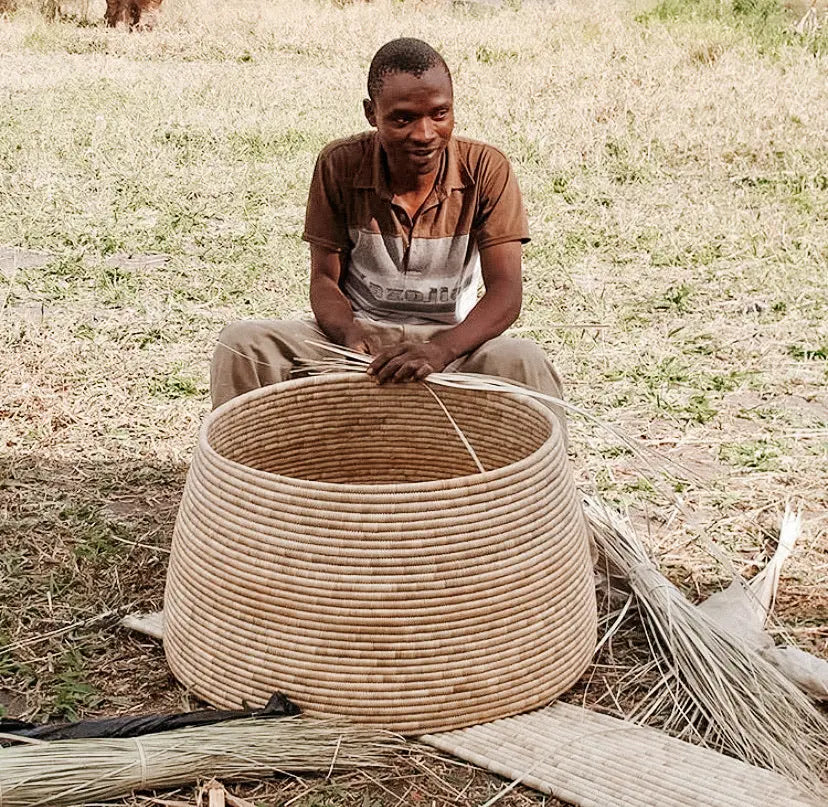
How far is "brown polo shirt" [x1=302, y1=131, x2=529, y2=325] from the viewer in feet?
9.25

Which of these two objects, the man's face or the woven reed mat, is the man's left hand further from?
the woven reed mat

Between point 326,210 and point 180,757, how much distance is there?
1359mm

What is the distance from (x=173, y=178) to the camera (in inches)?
261

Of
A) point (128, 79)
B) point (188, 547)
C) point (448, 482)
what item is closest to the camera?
point (448, 482)

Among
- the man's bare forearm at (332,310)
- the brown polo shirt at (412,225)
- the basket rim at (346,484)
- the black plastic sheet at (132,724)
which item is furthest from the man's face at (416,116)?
the black plastic sheet at (132,724)

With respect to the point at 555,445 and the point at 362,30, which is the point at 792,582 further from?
the point at 362,30

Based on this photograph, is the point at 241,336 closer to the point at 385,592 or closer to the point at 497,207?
the point at 497,207

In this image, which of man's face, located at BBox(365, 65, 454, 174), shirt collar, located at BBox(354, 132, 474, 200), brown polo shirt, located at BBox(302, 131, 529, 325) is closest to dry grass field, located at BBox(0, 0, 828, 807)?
brown polo shirt, located at BBox(302, 131, 529, 325)

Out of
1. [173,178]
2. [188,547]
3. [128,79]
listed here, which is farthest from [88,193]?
[188,547]

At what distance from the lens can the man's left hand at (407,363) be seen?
8.53 ft

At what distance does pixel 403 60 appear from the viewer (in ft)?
8.46

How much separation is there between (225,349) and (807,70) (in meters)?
6.68

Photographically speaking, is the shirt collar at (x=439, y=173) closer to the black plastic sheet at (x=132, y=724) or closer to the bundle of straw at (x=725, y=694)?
the bundle of straw at (x=725, y=694)

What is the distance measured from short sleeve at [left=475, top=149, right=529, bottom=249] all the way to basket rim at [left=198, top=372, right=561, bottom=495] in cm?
40
